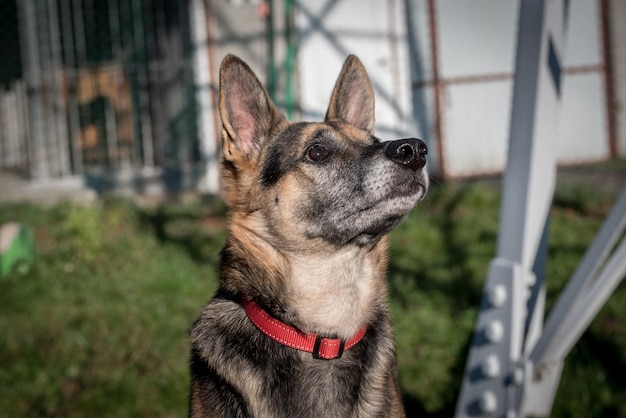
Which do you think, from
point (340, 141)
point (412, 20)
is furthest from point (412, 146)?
point (412, 20)

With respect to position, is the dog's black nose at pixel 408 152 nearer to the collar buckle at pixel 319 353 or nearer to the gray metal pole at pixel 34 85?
the collar buckle at pixel 319 353

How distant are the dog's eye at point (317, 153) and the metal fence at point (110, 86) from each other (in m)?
5.99

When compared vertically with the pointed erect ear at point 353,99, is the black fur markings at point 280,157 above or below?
below

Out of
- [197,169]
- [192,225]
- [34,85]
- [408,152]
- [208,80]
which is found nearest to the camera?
Answer: [408,152]

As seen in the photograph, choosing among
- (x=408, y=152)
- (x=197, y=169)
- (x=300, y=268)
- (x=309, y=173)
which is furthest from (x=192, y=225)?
(x=408, y=152)

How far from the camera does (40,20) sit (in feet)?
27.8

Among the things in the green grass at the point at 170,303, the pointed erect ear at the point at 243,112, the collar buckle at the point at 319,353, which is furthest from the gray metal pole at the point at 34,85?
the collar buckle at the point at 319,353

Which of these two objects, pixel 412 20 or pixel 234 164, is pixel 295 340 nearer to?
pixel 234 164

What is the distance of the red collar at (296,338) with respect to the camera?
228 cm

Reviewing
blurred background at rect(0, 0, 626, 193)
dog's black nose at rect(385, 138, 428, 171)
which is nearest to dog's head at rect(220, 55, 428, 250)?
dog's black nose at rect(385, 138, 428, 171)

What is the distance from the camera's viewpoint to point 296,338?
7.50 ft

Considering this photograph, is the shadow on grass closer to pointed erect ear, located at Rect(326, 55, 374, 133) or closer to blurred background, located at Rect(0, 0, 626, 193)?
blurred background, located at Rect(0, 0, 626, 193)

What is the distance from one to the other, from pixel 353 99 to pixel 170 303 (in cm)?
299

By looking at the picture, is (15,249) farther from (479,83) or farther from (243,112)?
(479,83)
